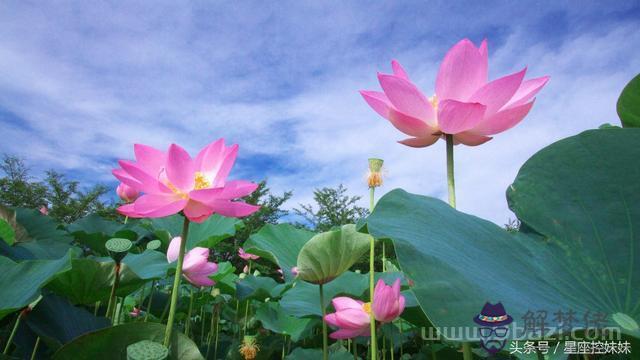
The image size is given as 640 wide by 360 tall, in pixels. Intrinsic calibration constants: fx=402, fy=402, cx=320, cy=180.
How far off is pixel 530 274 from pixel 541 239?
98 mm

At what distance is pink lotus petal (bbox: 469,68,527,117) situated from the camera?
1.85 ft

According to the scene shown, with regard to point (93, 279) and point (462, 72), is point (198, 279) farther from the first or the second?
point (462, 72)

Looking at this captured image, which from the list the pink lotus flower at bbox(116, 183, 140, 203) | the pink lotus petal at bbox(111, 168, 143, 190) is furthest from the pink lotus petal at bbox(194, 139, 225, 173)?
the pink lotus flower at bbox(116, 183, 140, 203)

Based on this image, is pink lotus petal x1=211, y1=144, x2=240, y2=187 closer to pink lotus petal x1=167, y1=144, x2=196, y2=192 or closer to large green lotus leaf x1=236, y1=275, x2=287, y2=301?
pink lotus petal x1=167, y1=144, x2=196, y2=192

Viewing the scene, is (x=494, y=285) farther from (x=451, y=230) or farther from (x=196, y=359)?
(x=196, y=359)

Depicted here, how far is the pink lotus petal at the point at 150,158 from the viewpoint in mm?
657

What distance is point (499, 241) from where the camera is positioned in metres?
0.59

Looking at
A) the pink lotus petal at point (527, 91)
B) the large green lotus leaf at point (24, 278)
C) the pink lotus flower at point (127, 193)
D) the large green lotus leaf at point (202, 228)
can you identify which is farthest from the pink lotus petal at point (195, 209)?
the pink lotus flower at point (127, 193)

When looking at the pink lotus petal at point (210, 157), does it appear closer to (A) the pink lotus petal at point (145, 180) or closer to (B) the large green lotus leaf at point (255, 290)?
(A) the pink lotus petal at point (145, 180)

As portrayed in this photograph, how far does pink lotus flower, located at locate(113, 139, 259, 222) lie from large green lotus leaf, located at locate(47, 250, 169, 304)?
25 centimetres

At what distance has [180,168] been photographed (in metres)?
0.63

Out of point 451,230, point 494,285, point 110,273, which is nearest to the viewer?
point 494,285

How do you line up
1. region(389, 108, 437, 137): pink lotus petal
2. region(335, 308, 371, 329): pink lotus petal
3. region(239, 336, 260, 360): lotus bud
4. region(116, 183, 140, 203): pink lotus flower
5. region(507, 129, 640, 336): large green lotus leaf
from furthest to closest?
1. region(116, 183, 140, 203): pink lotus flower
2. region(239, 336, 260, 360): lotus bud
3. region(335, 308, 371, 329): pink lotus petal
4. region(389, 108, 437, 137): pink lotus petal
5. region(507, 129, 640, 336): large green lotus leaf

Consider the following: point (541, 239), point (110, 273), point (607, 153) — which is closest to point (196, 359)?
point (110, 273)
